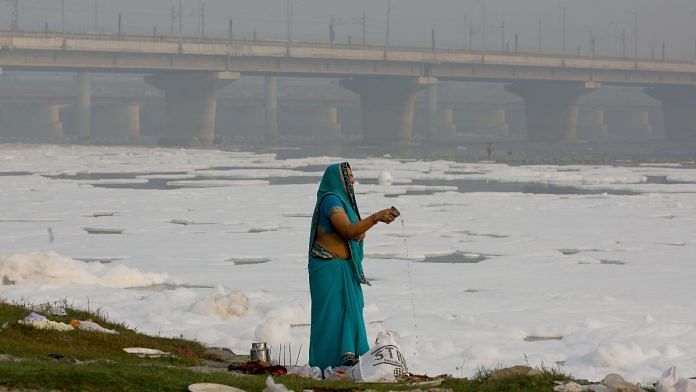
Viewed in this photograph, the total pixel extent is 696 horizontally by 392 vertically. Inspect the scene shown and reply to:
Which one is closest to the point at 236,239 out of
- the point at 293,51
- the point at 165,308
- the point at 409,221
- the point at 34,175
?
the point at 409,221

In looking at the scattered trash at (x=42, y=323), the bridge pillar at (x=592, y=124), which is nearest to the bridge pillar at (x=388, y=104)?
the bridge pillar at (x=592, y=124)

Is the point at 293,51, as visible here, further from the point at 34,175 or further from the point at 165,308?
the point at 165,308

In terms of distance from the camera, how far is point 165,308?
579 inches

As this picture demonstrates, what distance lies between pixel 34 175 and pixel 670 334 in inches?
1494

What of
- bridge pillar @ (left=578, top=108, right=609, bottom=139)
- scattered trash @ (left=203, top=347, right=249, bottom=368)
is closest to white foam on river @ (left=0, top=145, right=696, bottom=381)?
scattered trash @ (left=203, top=347, right=249, bottom=368)

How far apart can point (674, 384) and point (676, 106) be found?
128848mm

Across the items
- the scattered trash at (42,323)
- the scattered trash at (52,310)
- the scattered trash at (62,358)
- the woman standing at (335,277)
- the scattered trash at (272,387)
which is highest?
the woman standing at (335,277)

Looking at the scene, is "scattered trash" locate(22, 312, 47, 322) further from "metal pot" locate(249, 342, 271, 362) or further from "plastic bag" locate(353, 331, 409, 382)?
"plastic bag" locate(353, 331, 409, 382)

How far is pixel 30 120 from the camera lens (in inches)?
5428

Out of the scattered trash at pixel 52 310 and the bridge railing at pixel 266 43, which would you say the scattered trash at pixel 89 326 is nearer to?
the scattered trash at pixel 52 310

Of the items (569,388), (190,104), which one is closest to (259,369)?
(569,388)

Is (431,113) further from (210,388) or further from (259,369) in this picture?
(210,388)

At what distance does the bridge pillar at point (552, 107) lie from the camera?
119 metres

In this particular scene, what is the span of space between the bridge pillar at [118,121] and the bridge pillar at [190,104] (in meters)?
42.9
